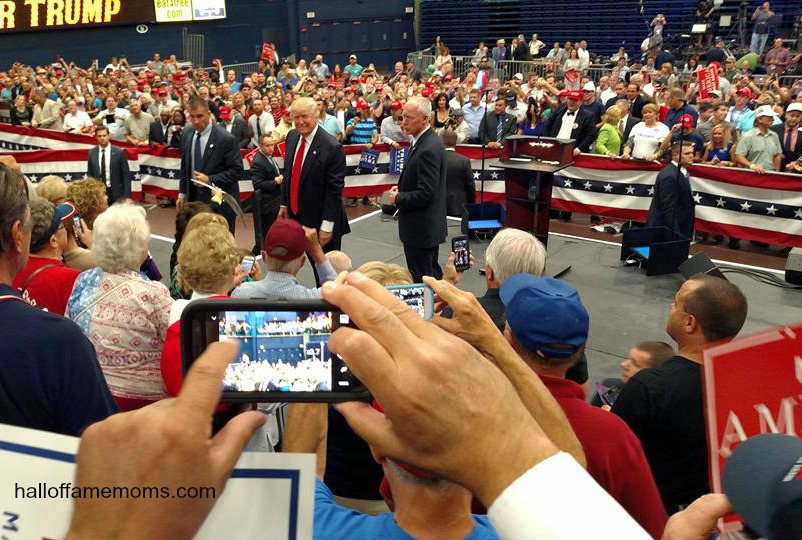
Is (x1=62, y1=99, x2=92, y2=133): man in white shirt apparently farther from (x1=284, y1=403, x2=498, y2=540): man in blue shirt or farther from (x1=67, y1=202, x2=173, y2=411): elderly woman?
(x1=284, y1=403, x2=498, y2=540): man in blue shirt

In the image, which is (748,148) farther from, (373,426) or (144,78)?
(144,78)

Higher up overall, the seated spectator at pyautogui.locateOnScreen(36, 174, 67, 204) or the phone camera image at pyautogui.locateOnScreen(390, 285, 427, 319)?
the seated spectator at pyautogui.locateOnScreen(36, 174, 67, 204)

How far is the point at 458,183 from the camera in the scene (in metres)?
8.23

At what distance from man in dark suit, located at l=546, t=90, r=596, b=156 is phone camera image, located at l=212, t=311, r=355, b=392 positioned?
9.15 metres

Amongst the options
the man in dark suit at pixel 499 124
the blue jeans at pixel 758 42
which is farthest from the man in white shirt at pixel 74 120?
the blue jeans at pixel 758 42

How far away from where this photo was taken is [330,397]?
3.87ft

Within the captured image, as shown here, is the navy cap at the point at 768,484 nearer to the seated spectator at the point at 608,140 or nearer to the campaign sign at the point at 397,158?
the seated spectator at the point at 608,140

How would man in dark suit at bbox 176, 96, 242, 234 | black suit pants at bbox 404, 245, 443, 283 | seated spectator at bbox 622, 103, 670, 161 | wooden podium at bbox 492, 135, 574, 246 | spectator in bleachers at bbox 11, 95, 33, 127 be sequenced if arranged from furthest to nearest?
1. spectator in bleachers at bbox 11, 95, 33, 127
2. seated spectator at bbox 622, 103, 670, 161
3. wooden podium at bbox 492, 135, 574, 246
4. man in dark suit at bbox 176, 96, 242, 234
5. black suit pants at bbox 404, 245, 443, 283

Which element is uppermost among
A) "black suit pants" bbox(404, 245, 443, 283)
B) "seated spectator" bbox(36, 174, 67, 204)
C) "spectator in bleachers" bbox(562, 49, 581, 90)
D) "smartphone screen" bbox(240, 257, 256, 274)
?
"spectator in bleachers" bbox(562, 49, 581, 90)

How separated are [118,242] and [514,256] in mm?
1921

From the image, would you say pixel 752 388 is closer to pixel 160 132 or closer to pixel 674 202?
pixel 674 202

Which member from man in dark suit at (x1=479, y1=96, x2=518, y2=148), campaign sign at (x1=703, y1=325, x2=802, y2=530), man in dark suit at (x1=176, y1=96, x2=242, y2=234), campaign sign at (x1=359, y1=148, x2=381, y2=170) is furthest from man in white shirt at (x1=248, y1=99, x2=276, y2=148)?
campaign sign at (x1=703, y1=325, x2=802, y2=530)

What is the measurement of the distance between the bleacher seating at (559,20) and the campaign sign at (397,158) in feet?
50.8

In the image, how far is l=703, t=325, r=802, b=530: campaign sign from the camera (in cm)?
122
